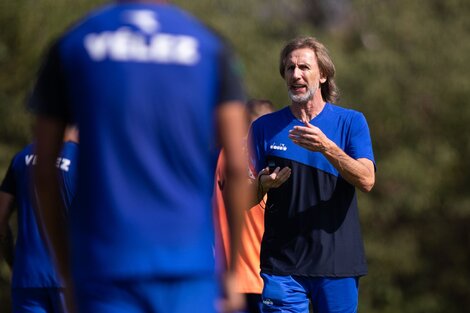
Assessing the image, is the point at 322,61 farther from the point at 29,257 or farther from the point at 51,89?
the point at 51,89

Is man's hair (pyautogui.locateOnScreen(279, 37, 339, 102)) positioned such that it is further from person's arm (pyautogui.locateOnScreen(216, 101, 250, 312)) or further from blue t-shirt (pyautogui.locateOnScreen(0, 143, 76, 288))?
person's arm (pyautogui.locateOnScreen(216, 101, 250, 312))

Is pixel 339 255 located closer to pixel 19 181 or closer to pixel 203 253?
pixel 19 181

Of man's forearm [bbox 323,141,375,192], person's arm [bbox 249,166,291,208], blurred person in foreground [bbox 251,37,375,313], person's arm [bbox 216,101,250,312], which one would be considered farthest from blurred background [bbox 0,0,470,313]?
person's arm [bbox 216,101,250,312]

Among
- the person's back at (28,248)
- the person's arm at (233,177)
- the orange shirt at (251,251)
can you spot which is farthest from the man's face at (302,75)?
the person's arm at (233,177)

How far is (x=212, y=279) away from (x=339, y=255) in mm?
3393

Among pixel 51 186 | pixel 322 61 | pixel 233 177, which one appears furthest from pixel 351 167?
pixel 51 186

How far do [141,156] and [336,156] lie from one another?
3.21 m

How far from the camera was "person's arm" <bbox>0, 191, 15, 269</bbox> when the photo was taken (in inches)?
276

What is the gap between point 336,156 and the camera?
21.4ft

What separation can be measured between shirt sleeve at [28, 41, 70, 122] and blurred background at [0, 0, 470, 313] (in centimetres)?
1950

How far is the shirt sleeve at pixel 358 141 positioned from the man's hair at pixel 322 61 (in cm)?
50

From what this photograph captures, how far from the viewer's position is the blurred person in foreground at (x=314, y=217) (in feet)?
22.3

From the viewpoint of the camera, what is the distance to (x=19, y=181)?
6.91 metres

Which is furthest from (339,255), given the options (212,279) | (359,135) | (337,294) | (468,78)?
(468,78)
